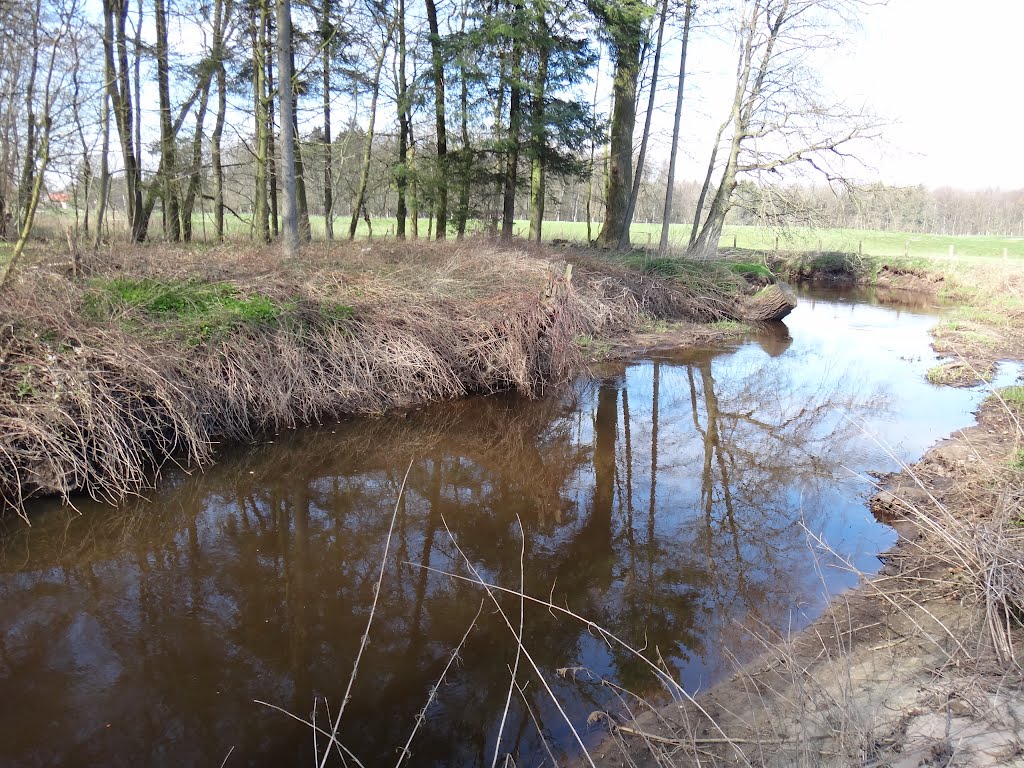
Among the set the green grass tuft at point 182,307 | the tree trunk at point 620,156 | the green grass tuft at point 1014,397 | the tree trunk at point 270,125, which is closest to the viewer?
the green grass tuft at point 182,307

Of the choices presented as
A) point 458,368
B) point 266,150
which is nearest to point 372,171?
point 266,150

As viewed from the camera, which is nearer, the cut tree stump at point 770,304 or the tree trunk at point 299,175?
the tree trunk at point 299,175

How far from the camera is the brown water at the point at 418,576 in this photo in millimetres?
3453

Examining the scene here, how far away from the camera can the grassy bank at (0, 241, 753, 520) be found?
18.9 feet

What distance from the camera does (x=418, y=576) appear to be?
482cm

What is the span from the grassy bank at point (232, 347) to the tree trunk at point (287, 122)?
577 mm

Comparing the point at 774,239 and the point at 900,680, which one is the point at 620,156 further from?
the point at 900,680

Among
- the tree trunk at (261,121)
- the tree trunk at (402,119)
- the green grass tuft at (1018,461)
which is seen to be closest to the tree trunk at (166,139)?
the tree trunk at (261,121)

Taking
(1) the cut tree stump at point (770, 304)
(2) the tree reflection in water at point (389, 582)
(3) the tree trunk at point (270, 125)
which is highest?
(3) the tree trunk at point (270, 125)

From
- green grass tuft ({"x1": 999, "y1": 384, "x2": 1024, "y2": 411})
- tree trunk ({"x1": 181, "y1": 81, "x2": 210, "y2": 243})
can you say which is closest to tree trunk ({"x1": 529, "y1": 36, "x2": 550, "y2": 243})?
tree trunk ({"x1": 181, "y1": 81, "x2": 210, "y2": 243})

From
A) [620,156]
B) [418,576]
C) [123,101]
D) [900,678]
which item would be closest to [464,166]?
[620,156]

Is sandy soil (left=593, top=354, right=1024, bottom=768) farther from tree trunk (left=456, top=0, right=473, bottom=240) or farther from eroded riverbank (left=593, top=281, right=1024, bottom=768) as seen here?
tree trunk (left=456, top=0, right=473, bottom=240)

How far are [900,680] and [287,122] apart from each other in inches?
408

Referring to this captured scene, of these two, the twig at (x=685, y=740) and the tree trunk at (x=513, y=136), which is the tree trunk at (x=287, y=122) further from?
the twig at (x=685, y=740)
